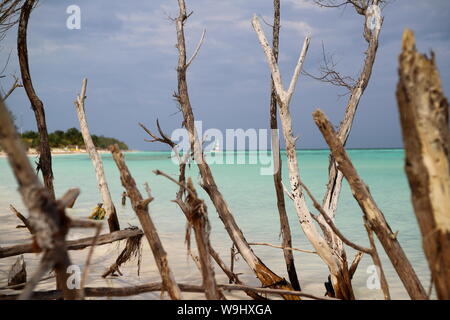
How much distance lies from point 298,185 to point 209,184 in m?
0.89

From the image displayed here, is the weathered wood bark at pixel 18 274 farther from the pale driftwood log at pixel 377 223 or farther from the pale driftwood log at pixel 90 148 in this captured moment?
the pale driftwood log at pixel 377 223

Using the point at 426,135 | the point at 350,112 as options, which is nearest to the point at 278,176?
the point at 350,112

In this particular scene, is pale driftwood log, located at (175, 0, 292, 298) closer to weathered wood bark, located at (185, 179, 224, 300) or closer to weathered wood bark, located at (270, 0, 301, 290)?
weathered wood bark, located at (270, 0, 301, 290)

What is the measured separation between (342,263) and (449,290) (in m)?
2.33

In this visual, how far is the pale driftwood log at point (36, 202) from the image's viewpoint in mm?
1465

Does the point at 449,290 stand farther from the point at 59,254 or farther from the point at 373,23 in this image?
the point at 373,23

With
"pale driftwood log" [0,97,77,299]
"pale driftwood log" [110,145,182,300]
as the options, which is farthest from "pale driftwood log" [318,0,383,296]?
"pale driftwood log" [0,97,77,299]

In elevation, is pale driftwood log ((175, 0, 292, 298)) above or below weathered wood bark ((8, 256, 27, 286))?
above

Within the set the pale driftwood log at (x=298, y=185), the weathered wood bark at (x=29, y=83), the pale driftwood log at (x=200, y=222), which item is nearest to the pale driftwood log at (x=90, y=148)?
the weathered wood bark at (x=29, y=83)

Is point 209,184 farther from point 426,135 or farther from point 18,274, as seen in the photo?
point 426,135

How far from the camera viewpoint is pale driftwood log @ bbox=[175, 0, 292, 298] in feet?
13.1

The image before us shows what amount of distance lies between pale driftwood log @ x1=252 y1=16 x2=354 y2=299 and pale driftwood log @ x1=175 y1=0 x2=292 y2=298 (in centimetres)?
48
